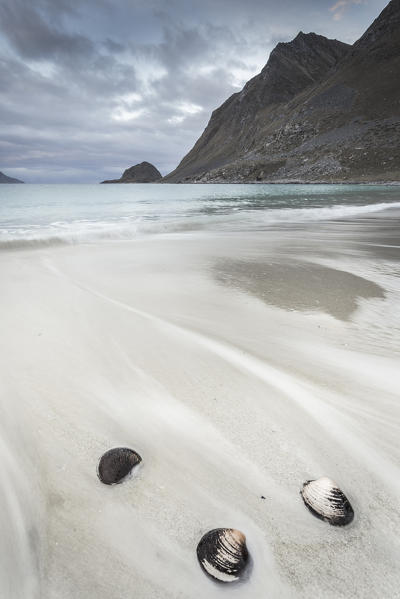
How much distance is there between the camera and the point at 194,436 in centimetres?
198

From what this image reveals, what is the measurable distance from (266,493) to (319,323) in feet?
7.45

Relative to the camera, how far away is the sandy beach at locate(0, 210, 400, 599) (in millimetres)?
1295

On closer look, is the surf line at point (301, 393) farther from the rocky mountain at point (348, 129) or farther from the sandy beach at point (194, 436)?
the rocky mountain at point (348, 129)

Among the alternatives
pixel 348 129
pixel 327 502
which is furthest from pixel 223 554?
pixel 348 129

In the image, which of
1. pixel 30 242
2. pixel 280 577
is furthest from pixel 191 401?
pixel 30 242

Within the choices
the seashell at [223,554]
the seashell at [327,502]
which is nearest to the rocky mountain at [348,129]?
the seashell at [327,502]

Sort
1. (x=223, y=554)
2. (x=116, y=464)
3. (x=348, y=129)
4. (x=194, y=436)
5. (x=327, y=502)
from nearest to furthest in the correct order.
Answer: (x=223, y=554) < (x=327, y=502) < (x=116, y=464) < (x=194, y=436) < (x=348, y=129)

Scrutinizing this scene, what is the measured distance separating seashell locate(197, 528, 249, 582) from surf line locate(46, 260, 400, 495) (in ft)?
3.01

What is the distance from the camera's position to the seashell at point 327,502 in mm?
1437

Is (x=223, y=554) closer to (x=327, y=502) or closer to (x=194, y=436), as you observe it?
(x=327, y=502)

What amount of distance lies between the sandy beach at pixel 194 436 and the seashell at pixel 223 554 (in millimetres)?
42

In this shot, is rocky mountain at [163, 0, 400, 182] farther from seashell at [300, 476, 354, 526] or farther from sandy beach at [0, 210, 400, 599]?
seashell at [300, 476, 354, 526]

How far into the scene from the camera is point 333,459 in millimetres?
1826

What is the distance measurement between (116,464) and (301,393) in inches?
55.0
